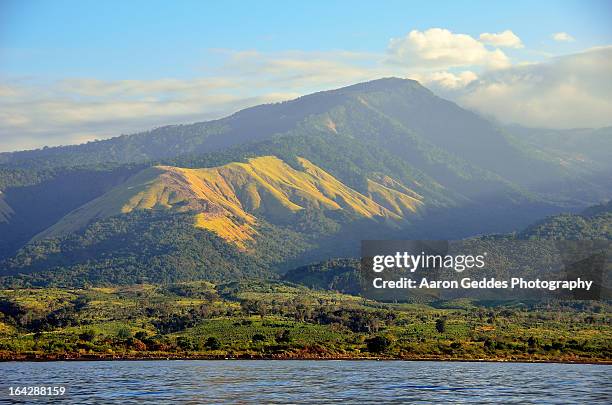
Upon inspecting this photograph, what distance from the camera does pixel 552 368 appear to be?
199 m

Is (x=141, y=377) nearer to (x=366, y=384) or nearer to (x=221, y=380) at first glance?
(x=221, y=380)

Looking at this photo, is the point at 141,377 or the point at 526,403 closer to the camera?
the point at 526,403

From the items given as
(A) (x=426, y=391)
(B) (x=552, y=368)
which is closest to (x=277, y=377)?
(A) (x=426, y=391)

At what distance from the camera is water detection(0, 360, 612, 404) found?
128 meters

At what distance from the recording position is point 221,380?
157 meters

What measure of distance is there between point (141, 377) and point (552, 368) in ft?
284

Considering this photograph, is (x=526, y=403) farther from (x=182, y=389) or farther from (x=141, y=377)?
(x=141, y=377)

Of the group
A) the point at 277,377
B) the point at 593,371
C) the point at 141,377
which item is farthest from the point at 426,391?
the point at 593,371

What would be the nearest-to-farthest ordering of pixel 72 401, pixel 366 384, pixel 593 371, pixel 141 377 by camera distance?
pixel 72 401 → pixel 366 384 → pixel 141 377 → pixel 593 371

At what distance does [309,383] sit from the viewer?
150 meters

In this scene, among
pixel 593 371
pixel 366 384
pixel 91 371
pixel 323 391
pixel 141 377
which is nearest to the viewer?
pixel 323 391

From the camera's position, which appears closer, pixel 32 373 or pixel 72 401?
pixel 72 401

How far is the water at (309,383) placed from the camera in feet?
419

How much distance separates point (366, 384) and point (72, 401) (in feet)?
158
